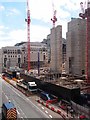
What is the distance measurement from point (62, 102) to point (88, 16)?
5052 centimetres

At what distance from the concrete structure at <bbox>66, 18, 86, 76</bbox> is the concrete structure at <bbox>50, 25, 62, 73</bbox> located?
698 inches

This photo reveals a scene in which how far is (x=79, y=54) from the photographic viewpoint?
106m

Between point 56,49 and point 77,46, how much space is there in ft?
95.7

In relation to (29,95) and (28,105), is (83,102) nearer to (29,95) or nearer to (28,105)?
(28,105)

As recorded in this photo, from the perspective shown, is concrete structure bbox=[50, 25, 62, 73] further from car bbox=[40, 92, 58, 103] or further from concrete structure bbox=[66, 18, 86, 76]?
car bbox=[40, 92, 58, 103]

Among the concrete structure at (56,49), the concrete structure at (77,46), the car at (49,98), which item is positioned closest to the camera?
the car at (49,98)

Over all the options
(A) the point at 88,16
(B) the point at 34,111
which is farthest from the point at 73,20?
(B) the point at 34,111

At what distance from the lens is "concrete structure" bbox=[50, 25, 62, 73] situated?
130 metres

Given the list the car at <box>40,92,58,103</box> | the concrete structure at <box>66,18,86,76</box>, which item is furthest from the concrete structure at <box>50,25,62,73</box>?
the car at <box>40,92,58,103</box>

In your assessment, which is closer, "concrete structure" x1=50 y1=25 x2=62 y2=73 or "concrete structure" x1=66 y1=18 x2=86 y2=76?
"concrete structure" x1=66 y1=18 x2=86 y2=76

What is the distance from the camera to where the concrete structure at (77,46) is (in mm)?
105419

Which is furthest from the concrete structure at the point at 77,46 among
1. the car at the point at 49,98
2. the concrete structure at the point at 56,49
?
the car at the point at 49,98

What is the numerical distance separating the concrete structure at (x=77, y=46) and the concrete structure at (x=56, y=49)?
1773cm

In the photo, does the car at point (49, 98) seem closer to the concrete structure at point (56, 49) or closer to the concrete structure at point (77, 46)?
the concrete structure at point (77, 46)
